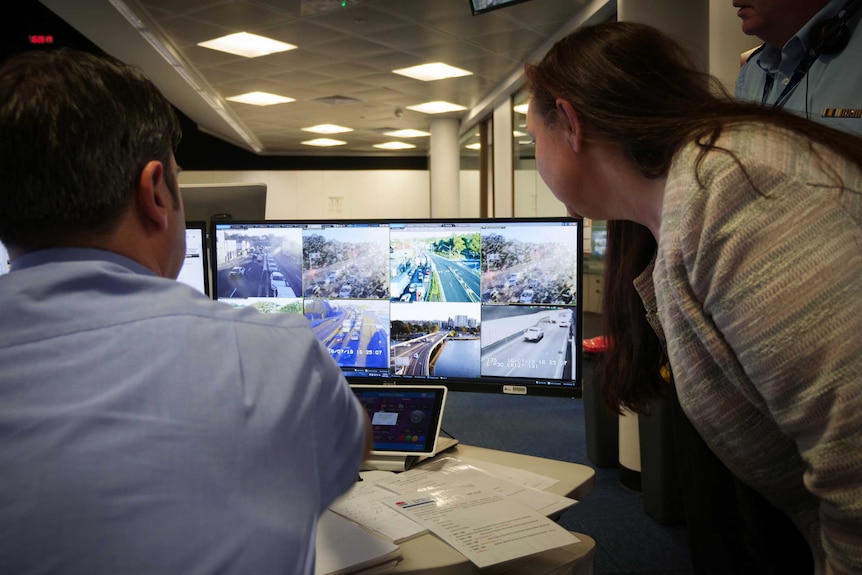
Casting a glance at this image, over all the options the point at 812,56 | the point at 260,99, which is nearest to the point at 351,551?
the point at 812,56

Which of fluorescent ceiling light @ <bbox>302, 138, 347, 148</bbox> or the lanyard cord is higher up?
fluorescent ceiling light @ <bbox>302, 138, 347, 148</bbox>

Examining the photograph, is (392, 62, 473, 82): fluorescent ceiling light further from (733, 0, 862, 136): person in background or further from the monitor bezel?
the monitor bezel

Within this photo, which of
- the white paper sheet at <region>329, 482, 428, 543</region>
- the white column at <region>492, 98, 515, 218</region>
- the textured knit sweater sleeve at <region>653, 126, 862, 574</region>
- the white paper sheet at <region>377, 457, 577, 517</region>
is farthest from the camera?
the white column at <region>492, 98, 515, 218</region>

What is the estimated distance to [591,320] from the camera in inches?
201

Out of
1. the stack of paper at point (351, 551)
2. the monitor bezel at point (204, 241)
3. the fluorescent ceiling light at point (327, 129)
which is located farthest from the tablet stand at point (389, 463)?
the fluorescent ceiling light at point (327, 129)

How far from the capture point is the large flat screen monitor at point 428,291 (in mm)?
1403

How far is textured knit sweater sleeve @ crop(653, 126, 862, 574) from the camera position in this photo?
693mm

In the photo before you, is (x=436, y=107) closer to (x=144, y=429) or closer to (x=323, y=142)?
(x=323, y=142)

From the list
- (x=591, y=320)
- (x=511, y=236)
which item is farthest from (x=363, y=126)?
(x=511, y=236)

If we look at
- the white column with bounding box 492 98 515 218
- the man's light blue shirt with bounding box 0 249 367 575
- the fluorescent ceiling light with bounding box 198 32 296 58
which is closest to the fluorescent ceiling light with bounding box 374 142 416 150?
the white column with bounding box 492 98 515 218

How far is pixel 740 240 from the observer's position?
729 mm

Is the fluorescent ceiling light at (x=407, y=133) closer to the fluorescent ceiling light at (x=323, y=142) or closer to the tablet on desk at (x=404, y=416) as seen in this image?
the fluorescent ceiling light at (x=323, y=142)

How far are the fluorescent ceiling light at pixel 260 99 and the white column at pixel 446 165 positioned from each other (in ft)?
8.32

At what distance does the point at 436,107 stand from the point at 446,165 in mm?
1213
